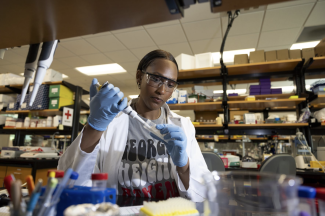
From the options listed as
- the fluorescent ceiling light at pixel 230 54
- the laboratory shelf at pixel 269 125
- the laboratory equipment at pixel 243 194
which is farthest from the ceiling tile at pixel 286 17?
the laboratory equipment at pixel 243 194

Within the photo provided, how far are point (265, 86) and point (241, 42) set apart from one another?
1.19 meters

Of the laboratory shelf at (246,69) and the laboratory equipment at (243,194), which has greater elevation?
the laboratory shelf at (246,69)

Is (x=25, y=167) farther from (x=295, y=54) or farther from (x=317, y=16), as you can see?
(x=317, y=16)

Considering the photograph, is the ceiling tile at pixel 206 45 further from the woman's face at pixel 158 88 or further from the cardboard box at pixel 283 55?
the woman's face at pixel 158 88

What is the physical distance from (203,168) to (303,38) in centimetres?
388

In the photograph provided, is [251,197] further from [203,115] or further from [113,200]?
[203,115]

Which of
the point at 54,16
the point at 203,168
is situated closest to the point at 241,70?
the point at 203,168

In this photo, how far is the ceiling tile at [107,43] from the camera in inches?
149

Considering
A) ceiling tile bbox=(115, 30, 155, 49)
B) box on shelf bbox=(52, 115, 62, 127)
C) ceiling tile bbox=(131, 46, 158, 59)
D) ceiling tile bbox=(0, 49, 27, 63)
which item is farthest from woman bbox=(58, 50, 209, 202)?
ceiling tile bbox=(0, 49, 27, 63)

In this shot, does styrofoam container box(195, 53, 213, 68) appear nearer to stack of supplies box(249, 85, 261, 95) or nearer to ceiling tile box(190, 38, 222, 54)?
stack of supplies box(249, 85, 261, 95)

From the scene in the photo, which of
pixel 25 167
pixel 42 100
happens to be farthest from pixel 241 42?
pixel 25 167

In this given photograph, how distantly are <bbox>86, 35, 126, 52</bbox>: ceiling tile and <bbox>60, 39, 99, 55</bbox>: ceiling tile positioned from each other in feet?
0.47

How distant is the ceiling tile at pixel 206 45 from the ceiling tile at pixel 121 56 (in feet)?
4.60

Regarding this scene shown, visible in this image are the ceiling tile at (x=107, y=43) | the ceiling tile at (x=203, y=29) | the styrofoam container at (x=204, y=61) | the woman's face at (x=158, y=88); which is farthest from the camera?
the ceiling tile at (x=107, y=43)
